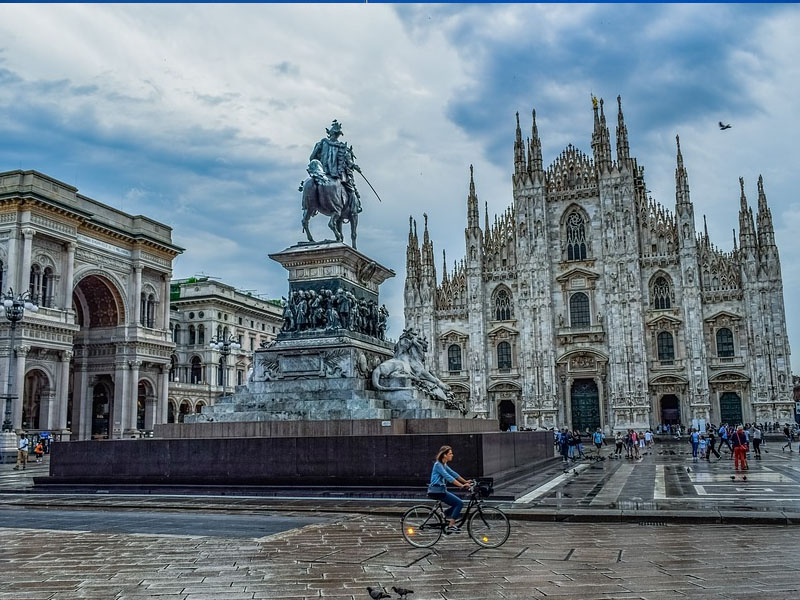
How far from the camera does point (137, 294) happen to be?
44312mm

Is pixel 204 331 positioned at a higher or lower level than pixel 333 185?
higher

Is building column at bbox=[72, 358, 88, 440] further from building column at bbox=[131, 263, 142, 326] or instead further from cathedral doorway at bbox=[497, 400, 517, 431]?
cathedral doorway at bbox=[497, 400, 517, 431]

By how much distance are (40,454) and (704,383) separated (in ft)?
124

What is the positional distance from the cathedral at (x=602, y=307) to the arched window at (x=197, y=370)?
67.3 ft

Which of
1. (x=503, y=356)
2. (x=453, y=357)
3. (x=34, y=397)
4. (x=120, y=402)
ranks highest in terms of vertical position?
(x=453, y=357)

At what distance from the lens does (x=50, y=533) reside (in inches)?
375

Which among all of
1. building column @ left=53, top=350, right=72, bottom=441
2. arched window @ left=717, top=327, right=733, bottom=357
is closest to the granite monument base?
building column @ left=53, top=350, right=72, bottom=441

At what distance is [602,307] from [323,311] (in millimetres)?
38560

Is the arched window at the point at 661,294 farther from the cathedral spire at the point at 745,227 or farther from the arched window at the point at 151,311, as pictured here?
the arched window at the point at 151,311

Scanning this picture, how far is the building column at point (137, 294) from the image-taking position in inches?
1734

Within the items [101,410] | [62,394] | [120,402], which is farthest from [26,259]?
[101,410]

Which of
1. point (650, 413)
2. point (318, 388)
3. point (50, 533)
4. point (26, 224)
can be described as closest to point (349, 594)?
point (50, 533)

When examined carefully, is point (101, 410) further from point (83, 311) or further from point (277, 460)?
point (277, 460)

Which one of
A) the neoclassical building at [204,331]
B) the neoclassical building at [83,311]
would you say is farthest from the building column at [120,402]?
the neoclassical building at [204,331]
